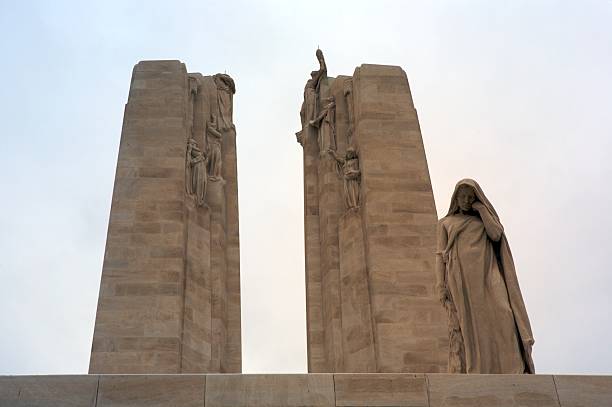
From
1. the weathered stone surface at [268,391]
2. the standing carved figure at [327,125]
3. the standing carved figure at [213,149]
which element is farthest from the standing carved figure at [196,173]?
the weathered stone surface at [268,391]

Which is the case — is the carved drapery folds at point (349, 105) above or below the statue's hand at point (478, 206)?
above

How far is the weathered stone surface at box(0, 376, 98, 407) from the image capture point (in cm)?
815

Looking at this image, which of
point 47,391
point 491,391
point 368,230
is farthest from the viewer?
point 368,230

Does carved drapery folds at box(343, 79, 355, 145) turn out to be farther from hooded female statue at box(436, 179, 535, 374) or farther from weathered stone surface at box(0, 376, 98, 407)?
weathered stone surface at box(0, 376, 98, 407)

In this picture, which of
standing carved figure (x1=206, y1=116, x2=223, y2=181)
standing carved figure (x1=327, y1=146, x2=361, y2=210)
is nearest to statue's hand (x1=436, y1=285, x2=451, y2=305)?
standing carved figure (x1=327, y1=146, x2=361, y2=210)

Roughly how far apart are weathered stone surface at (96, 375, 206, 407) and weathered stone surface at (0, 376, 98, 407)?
0.13m

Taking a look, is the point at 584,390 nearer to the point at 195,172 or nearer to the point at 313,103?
the point at 195,172

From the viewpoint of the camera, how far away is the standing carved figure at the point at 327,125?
1875cm

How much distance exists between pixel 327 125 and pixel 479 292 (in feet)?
30.6

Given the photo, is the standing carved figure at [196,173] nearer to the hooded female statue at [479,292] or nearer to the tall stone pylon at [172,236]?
the tall stone pylon at [172,236]

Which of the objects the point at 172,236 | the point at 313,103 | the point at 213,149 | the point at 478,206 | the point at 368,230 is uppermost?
the point at 313,103

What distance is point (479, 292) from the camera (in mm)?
10219

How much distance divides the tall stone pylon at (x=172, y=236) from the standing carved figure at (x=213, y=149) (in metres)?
0.03

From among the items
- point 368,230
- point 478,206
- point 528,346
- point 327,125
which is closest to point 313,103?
point 327,125
